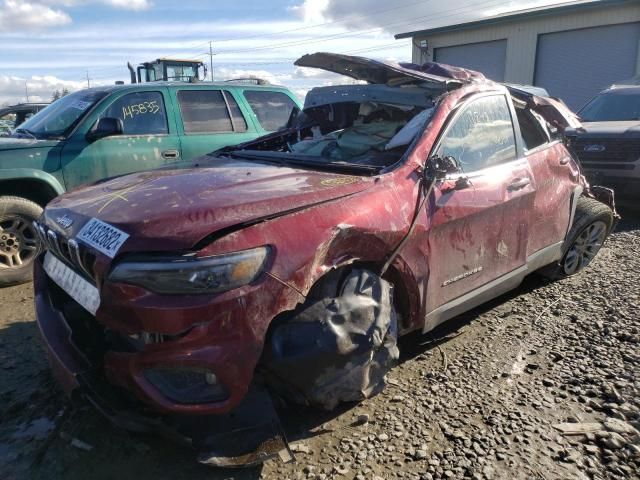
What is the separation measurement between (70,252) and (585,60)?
2057 centimetres

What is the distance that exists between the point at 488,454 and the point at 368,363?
707 mm

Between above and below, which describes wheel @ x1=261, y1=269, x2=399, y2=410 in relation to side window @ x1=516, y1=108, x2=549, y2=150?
below

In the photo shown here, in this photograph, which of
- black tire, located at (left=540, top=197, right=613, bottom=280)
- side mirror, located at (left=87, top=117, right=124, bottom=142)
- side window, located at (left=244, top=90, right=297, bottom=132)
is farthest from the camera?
side window, located at (left=244, top=90, right=297, bottom=132)

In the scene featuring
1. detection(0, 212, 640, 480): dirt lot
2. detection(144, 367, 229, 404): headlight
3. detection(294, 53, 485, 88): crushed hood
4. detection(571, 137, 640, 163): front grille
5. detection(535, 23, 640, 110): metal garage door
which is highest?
detection(535, 23, 640, 110): metal garage door

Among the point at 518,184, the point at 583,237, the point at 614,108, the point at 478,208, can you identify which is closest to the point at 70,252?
the point at 478,208

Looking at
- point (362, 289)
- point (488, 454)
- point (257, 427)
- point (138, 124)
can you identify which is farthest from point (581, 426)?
point (138, 124)

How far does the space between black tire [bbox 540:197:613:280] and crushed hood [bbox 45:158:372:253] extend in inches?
104

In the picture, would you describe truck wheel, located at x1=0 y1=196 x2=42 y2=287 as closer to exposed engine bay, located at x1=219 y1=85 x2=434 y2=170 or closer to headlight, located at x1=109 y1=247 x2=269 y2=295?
exposed engine bay, located at x1=219 y1=85 x2=434 y2=170

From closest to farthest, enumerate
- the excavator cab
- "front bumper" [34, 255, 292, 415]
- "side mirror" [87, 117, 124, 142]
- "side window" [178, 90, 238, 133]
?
1. "front bumper" [34, 255, 292, 415]
2. "side mirror" [87, 117, 124, 142]
3. "side window" [178, 90, 238, 133]
4. the excavator cab

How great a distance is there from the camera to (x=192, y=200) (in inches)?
94.9

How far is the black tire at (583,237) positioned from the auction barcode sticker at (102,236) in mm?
3663

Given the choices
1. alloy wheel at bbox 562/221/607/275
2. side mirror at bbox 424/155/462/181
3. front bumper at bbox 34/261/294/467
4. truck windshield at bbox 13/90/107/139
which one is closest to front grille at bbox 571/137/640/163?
Result: alloy wheel at bbox 562/221/607/275

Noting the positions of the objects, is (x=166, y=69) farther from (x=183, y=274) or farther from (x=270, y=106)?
(x=183, y=274)

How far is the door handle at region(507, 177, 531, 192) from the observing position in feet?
11.5
